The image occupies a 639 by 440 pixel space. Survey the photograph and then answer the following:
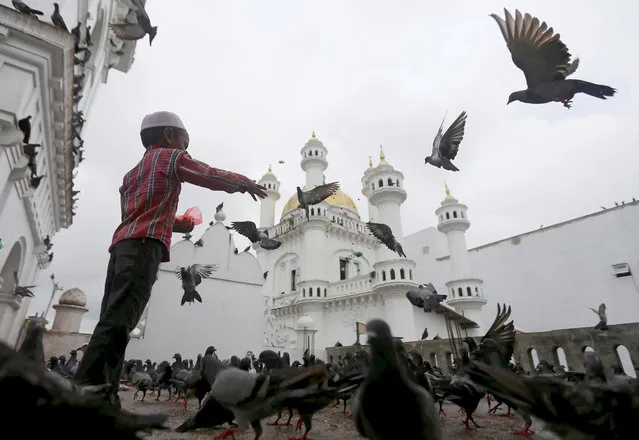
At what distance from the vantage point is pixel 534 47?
16.1 feet

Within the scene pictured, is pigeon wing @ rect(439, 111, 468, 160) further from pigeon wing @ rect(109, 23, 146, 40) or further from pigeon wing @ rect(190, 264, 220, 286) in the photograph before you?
pigeon wing @ rect(190, 264, 220, 286)

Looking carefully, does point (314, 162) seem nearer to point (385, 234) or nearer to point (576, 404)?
point (385, 234)

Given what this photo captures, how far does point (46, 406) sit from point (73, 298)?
17891mm

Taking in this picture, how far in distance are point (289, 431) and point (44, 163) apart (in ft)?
34.7

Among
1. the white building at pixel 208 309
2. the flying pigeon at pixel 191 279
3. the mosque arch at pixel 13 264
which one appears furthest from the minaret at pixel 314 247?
the mosque arch at pixel 13 264

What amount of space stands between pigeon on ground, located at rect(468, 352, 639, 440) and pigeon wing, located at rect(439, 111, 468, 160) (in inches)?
238

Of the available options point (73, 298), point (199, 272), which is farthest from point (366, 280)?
point (73, 298)

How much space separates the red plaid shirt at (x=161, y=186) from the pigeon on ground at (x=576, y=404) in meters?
2.54

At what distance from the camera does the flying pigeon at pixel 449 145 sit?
7223mm

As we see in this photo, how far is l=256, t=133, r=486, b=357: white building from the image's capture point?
24406 millimetres

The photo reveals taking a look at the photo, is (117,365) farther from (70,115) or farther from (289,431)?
(70,115)

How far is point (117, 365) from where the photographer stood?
106 inches

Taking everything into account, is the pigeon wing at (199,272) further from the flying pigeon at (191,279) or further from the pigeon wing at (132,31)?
the pigeon wing at (132,31)

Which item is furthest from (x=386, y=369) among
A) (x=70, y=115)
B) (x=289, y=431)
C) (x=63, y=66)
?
(x=70, y=115)
